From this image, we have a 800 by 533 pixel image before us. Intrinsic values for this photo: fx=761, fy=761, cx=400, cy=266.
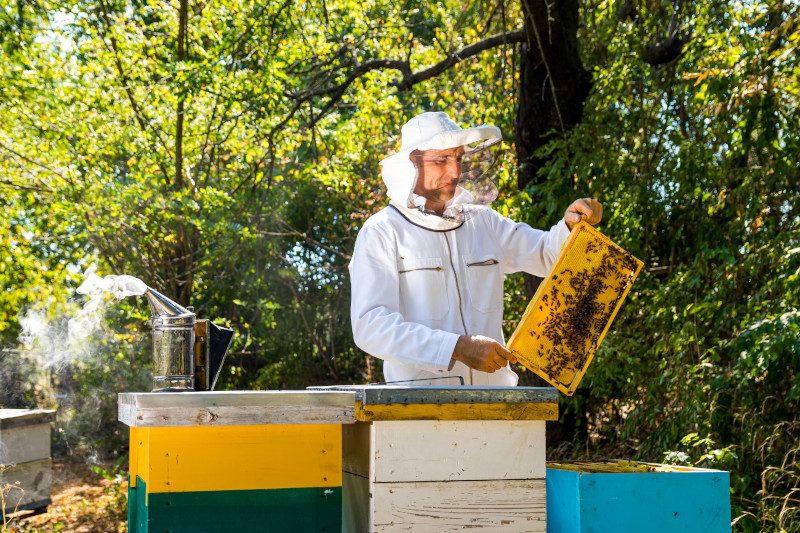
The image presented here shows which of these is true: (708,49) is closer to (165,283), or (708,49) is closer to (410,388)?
(410,388)

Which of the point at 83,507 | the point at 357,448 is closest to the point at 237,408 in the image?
the point at 357,448

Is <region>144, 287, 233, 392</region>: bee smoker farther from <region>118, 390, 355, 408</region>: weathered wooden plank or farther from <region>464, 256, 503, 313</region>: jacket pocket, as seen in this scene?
<region>464, 256, 503, 313</region>: jacket pocket

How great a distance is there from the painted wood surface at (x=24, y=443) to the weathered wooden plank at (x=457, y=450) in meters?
5.25

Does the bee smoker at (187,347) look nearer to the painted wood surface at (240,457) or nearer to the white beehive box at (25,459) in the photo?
the painted wood surface at (240,457)

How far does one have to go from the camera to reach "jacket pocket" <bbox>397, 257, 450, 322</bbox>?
2.43m

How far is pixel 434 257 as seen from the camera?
2449 millimetres

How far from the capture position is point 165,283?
8016 millimetres

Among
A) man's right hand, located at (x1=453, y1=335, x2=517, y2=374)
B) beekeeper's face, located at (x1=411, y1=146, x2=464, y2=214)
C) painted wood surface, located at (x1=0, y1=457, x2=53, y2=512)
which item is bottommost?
painted wood surface, located at (x1=0, y1=457, x2=53, y2=512)

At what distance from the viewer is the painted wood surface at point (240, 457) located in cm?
164

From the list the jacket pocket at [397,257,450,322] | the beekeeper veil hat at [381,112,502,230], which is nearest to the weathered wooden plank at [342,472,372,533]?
the jacket pocket at [397,257,450,322]

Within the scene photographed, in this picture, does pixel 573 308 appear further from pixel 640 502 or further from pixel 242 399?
pixel 242 399

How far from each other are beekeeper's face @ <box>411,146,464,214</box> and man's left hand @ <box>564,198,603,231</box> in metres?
0.42

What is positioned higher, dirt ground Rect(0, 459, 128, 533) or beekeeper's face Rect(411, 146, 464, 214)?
beekeeper's face Rect(411, 146, 464, 214)

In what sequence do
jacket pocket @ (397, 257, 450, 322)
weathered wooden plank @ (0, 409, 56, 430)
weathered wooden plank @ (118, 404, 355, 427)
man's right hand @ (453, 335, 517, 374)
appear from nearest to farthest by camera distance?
weathered wooden plank @ (118, 404, 355, 427) → man's right hand @ (453, 335, 517, 374) → jacket pocket @ (397, 257, 450, 322) → weathered wooden plank @ (0, 409, 56, 430)
